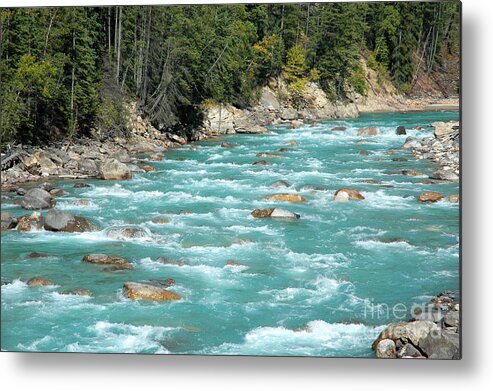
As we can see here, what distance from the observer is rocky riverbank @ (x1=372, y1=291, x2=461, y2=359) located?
4539 millimetres

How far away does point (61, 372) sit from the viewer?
4895 millimetres

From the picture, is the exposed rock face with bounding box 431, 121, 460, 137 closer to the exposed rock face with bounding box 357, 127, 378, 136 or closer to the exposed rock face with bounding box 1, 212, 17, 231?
the exposed rock face with bounding box 357, 127, 378, 136

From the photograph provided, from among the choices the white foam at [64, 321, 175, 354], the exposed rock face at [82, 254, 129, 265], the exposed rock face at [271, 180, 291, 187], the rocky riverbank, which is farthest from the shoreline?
the rocky riverbank

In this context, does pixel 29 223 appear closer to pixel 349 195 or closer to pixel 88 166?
pixel 88 166

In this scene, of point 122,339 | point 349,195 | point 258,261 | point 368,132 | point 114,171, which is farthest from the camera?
point 114,171

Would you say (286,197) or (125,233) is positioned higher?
(286,197)

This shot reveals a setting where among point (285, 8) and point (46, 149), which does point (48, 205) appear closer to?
point (46, 149)

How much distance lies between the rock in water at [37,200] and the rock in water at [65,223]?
80 mm

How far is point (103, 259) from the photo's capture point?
507 centimetres

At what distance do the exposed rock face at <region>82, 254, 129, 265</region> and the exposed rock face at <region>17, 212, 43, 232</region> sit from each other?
42 centimetres

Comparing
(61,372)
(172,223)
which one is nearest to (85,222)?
(172,223)

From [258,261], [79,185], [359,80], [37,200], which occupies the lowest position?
[258,261]

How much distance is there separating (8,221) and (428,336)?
290 cm

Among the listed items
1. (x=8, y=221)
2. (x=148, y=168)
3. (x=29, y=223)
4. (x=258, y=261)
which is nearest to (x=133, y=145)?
(x=148, y=168)
